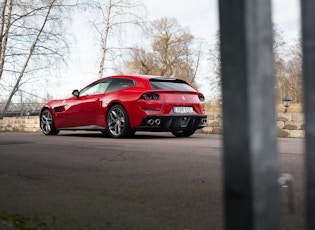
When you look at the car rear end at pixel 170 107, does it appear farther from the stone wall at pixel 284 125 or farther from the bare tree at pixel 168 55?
the bare tree at pixel 168 55

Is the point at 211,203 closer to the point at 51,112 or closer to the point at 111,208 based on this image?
the point at 111,208

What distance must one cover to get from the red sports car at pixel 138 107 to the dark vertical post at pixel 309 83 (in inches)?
293

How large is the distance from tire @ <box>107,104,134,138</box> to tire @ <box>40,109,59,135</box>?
2548 mm

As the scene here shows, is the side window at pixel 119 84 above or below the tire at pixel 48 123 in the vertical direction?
above

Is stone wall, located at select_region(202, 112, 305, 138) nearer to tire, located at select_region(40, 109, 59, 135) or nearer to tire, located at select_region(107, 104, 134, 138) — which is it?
tire, located at select_region(107, 104, 134, 138)

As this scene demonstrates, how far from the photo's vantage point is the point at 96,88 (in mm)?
10164

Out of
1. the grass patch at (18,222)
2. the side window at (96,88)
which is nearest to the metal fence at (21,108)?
the side window at (96,88)

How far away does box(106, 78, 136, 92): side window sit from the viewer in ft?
30.6

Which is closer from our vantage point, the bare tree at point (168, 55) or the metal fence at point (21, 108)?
the metal fence at point (21, 108)

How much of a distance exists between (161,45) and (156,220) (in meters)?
45.2

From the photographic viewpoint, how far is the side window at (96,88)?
392 inches

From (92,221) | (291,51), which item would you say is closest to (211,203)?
(92,221)

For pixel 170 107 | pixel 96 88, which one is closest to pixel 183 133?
pixel 170 107

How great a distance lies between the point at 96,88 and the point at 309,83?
9.23 m
